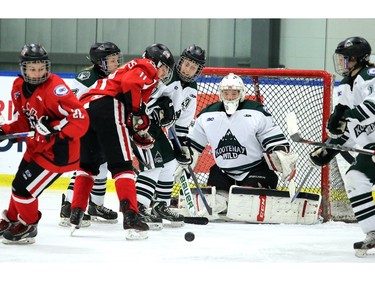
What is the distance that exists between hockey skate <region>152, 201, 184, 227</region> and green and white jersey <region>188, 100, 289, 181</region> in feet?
1.74

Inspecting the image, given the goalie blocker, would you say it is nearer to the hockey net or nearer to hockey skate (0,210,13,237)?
the hockey net

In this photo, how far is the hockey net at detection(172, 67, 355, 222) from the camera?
203 inches

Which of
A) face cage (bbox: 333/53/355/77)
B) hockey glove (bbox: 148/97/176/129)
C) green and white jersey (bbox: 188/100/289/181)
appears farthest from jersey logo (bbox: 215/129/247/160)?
face cage (bbox: 333/53/355/77)

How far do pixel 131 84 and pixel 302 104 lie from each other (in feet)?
6.23

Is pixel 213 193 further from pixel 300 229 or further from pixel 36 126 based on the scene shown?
pixel 36 126

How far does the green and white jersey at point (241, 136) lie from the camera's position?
4.88 meters

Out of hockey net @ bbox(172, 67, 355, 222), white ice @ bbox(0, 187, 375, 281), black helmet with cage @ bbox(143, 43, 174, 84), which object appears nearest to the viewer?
white ice @ bbox(0, 187, 375, 281)

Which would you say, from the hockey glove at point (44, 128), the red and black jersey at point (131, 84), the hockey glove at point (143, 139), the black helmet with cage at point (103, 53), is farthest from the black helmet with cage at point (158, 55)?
the hockey glove at point (44, 128)

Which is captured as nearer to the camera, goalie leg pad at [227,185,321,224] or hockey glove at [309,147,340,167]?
hockey glove at [309,147,340,167]

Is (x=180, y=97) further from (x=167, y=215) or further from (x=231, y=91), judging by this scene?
(x=167, y=215)

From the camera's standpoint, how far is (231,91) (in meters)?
4.90

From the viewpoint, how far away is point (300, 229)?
4.64m

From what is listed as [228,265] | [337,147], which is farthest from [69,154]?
[337,147]

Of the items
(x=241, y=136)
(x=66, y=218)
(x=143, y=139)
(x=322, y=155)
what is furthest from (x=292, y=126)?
(x=66, y=218)
